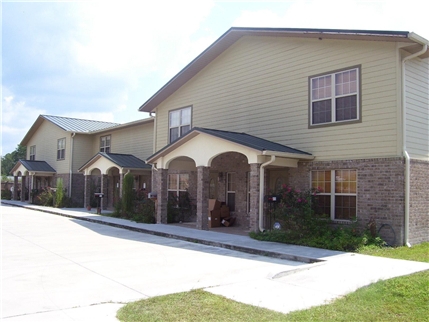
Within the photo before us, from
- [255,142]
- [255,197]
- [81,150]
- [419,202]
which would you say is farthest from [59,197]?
[419,202]

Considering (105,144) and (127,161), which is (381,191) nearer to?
(127,161)

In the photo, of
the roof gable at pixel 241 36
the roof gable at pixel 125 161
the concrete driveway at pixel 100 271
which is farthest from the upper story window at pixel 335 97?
the roof gable at pixel 125 161

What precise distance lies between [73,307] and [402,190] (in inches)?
350

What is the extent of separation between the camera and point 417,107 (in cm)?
1229

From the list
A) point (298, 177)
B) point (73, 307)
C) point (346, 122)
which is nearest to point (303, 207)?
point (298, 177)

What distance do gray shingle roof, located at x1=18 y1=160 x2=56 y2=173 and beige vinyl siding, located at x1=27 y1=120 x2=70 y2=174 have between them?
311mm

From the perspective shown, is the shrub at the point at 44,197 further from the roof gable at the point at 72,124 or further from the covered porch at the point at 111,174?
the roof gable at the point at 72,124

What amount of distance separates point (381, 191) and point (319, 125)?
2896 millimetres

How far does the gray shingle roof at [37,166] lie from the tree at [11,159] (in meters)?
44.8

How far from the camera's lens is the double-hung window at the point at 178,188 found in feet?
63.1

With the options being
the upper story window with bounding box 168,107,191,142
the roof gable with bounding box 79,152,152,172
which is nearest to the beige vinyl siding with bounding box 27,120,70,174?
the roof gable with bounding box 79,152,152,172

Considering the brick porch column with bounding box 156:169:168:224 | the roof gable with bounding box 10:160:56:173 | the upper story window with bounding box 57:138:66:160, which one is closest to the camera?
the brick porch column with bounding box 156:169:168:224

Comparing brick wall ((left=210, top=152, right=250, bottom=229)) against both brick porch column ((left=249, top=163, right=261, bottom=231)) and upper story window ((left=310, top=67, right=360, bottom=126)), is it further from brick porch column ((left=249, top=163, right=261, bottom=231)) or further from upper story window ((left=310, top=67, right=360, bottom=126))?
upper story window ((left=310, top=67, right=360, bottom=126))

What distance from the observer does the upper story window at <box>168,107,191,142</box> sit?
19547 mm
